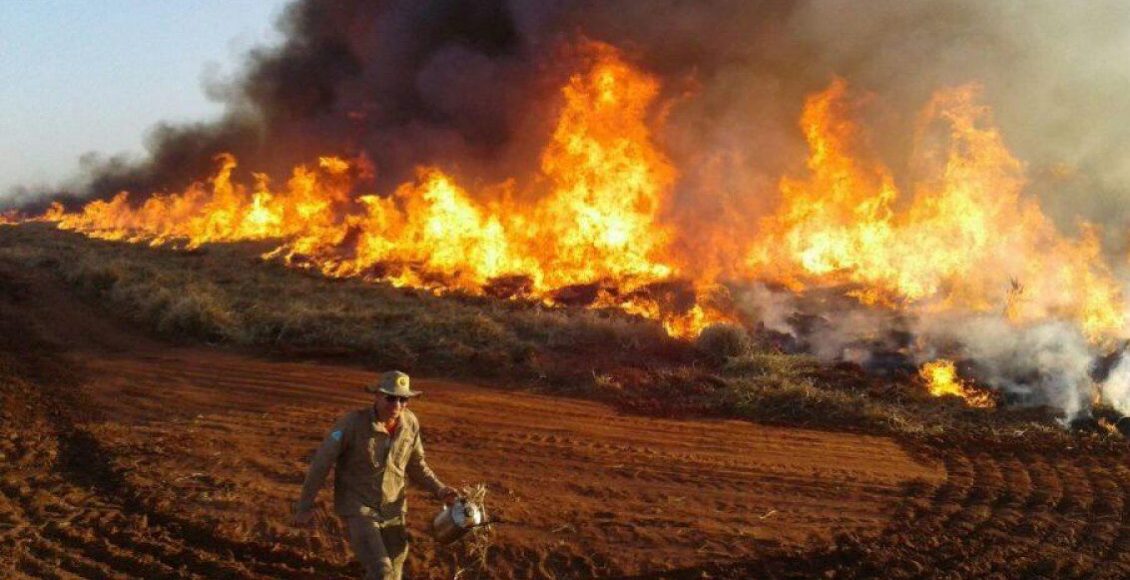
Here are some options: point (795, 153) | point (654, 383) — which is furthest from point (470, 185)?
point (654, 383)

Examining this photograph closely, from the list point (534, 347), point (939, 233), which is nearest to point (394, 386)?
point (534, 347)

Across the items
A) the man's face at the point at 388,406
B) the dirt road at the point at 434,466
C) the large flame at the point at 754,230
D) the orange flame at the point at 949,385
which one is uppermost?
the large flame at the point at 754,230

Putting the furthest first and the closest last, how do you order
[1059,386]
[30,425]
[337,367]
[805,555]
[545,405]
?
1. [337,367]
2. [1059,386]
3. [545,405]
4. [30,425]
5. [805,555]

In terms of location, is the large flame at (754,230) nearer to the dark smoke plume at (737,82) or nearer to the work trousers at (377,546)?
the dark smoke plume at (737,82)

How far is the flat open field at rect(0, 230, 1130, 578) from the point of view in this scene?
6168mm

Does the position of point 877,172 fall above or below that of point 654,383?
above

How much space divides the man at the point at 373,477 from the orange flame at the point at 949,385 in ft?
32.0

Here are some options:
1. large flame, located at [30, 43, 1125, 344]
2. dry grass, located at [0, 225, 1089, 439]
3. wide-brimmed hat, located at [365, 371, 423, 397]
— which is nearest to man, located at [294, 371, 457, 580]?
wide-brimmed hat, located at [365, 371, 423, 397]

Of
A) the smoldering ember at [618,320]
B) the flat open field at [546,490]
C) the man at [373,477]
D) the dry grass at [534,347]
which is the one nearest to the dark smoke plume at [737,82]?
the smoldering ember at [618,320]

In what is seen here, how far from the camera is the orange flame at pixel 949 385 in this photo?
12016 mm

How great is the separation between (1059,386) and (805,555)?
7835 mm

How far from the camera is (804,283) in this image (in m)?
19.1

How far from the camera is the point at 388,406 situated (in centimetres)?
480

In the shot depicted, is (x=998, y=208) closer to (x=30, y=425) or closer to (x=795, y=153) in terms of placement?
(x=795, y=153)
